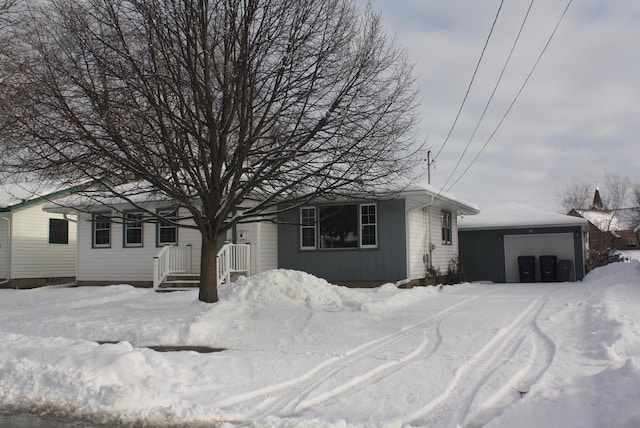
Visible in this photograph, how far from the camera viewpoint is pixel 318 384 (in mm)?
6574

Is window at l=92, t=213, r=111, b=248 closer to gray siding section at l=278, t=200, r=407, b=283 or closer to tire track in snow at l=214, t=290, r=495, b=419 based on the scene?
gray siding section at l=278, t=200, r=407, b=283

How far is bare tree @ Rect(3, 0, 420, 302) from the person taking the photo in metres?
9.51

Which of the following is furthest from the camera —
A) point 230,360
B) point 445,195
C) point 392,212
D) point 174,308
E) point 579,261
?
point 579,261

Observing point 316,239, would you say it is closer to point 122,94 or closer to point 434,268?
point 434,268

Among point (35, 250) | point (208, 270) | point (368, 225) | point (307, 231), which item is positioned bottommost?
point (208, 270)

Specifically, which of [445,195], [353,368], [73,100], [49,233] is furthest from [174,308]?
[49,233]

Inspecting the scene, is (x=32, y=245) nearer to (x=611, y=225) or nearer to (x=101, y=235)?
(x=101, y=235)

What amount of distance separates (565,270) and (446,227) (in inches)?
210

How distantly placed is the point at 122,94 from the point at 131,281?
40.0 feet

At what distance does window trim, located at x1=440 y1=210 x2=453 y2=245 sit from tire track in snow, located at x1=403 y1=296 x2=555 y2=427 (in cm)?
1266

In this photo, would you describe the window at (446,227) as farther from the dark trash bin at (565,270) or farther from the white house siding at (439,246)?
the dark trash bin at (565,270)

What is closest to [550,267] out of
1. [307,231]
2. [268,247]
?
[307,231]

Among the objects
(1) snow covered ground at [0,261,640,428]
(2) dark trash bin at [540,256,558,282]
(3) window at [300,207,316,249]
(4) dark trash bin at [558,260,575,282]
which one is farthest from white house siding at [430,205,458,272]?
(1) snow covered ground at [0,261,640,428]

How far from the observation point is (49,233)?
82.1ft
